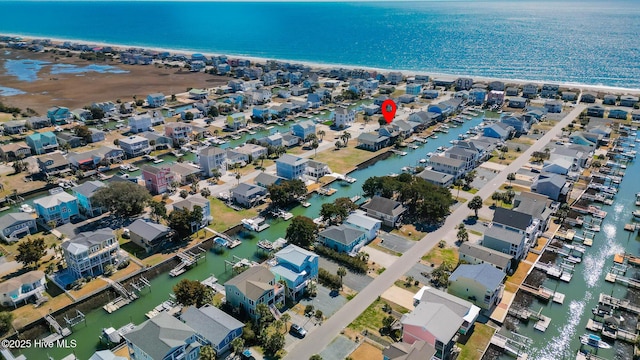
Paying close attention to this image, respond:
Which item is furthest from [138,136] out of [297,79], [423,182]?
[297,79]

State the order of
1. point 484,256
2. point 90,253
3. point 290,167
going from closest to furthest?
point 90,253
point 484,256
point 290,167

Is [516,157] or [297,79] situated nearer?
[516,157]

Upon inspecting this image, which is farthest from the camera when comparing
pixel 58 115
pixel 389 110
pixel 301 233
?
pixel 389 110

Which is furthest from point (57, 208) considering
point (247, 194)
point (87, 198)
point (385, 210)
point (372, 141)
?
point (372, 141)

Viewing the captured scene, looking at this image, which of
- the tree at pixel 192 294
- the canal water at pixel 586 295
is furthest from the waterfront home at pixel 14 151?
the canal water at pixel 586 295

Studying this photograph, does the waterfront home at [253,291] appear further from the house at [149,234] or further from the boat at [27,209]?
the boat at [27,209]

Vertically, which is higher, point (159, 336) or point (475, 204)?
point (159, 336)

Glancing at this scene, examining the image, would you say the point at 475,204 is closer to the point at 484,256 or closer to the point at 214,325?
the point at 484,256

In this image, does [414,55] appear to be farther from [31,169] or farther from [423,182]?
[31,169]
